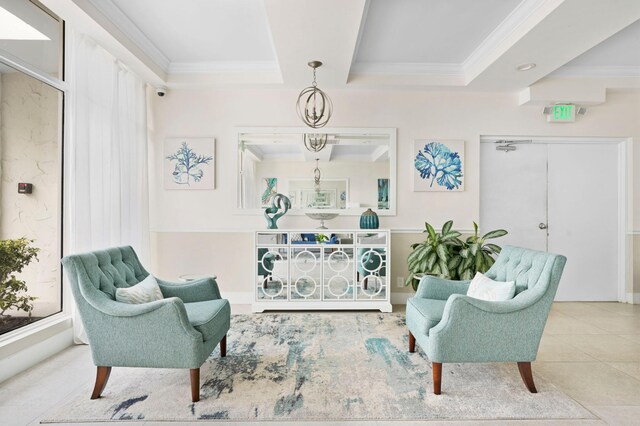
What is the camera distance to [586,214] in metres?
4.06

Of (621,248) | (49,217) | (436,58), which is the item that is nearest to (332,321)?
→ (49,217)

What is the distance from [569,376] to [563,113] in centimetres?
303

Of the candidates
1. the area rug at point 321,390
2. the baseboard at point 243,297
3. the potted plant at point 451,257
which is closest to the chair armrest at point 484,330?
the area rug at point 321,390

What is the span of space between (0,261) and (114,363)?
1.11m

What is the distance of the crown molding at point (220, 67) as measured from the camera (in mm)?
3617

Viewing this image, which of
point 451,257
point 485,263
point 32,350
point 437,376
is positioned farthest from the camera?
point 451,257

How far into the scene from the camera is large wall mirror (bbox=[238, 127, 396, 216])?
390 cm

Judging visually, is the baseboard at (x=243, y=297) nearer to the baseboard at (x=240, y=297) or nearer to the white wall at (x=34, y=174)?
the baseboard at (x=240, y=297)

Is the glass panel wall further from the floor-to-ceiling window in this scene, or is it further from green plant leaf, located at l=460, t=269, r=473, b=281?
green plant leaf, located at l=460, t=269, r=473, b=281

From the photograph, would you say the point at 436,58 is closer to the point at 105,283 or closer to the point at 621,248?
the point at 621,248

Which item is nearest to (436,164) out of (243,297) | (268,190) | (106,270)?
(268,190)

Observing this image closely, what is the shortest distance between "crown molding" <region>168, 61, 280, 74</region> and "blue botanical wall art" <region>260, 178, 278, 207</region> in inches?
47.7

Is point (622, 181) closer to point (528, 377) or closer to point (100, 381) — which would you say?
point (528, 377)

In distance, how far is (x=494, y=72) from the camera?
133 inches
